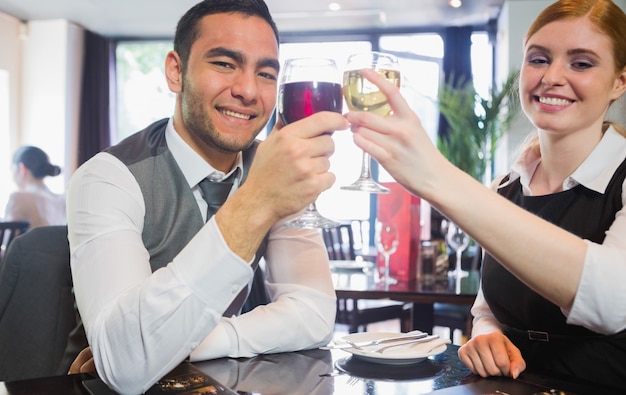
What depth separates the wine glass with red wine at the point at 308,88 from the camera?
958 millimetres

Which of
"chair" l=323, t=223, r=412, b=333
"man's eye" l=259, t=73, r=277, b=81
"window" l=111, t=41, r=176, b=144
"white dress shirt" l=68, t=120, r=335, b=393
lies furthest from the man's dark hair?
"window" l=111, t=41, r=176, b=144

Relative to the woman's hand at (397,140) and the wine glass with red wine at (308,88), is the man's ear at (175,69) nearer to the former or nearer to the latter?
the wine glass with red wine at (308,88)

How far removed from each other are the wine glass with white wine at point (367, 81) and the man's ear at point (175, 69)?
2.45 ft

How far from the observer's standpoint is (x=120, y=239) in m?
1.18

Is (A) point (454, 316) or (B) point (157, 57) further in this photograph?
(B) point (157, 57)

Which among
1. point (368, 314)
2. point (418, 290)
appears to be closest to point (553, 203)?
point (418, 290)

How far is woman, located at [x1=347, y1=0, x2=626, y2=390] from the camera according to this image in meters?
0.92

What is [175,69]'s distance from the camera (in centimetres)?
161

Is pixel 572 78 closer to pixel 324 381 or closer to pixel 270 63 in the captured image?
pixel 270 63

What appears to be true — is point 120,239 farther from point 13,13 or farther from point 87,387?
point 13,13

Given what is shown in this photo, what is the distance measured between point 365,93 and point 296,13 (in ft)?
19.4

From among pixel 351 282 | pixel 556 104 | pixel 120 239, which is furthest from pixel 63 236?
pixel 351 282

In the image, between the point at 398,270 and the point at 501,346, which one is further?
the point at 398,270

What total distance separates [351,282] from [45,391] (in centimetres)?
191
